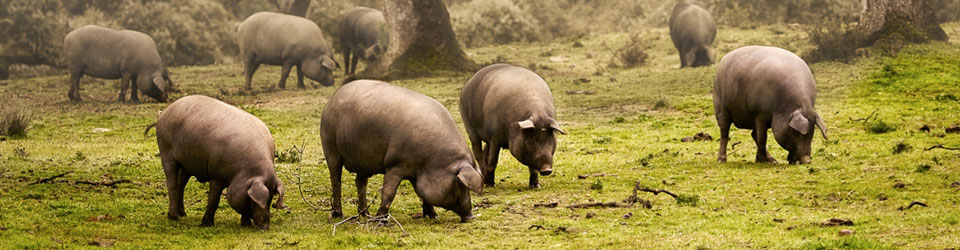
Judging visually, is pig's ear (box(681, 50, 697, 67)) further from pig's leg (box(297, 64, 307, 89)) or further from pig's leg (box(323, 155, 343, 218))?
pig's leg (box(323, 155, 343, 218))

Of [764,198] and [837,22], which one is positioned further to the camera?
[837,22]

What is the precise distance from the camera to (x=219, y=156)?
9688mm

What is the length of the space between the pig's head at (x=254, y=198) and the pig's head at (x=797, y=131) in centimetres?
685

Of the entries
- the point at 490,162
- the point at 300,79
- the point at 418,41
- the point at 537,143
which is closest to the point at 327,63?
the point at 300,79

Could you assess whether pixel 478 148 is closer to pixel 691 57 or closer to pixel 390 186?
pixel 390 186

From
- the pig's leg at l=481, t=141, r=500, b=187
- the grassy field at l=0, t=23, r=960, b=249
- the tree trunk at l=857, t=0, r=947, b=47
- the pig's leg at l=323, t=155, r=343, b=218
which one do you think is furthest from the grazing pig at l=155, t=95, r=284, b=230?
the tree trunk at l=857, t=0, r=947, b=47

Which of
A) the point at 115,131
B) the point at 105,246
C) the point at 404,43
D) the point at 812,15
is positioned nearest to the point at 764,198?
the point at 105,246

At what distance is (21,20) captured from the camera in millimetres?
36000

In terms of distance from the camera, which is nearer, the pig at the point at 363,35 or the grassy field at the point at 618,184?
the grassy field at the point at 618,184

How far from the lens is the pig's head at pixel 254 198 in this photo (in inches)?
371

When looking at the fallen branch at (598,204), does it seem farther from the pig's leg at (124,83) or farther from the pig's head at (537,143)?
the pig's leg at (124,83)

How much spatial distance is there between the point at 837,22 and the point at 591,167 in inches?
794

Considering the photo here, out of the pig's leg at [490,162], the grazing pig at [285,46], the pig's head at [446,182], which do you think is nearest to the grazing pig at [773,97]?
the pig's leg at [490,162]

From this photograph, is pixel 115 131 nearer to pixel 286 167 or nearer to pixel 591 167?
pixel 286 167
